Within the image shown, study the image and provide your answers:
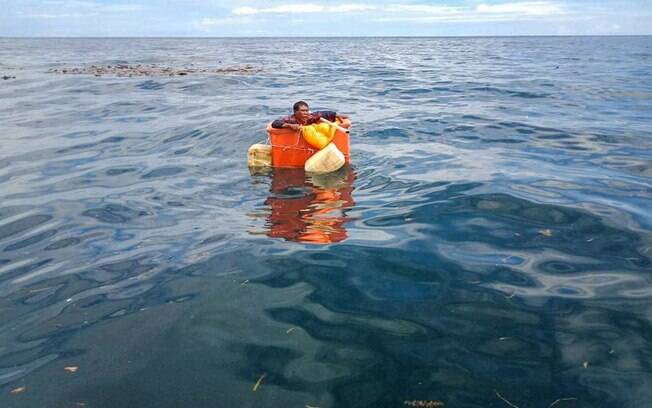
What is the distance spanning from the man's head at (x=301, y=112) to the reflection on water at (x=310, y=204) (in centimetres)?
104

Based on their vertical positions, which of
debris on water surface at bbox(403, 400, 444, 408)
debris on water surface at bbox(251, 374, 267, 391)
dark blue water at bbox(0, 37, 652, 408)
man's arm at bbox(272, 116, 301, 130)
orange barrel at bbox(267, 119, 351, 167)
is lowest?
debris on water surface at bbox(403, 400, 444, 408)

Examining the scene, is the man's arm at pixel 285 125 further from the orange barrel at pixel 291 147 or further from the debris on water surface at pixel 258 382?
the debris on water surface at pixel 258 382

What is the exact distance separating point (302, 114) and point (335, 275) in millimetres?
5060

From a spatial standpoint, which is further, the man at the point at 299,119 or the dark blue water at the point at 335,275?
the man at the point at 299,119

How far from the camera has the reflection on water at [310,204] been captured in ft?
24.3

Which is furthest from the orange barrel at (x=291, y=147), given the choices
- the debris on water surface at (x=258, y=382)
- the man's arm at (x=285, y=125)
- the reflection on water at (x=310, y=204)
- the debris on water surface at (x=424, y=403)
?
the debris on water surface at (x=424, y=403)

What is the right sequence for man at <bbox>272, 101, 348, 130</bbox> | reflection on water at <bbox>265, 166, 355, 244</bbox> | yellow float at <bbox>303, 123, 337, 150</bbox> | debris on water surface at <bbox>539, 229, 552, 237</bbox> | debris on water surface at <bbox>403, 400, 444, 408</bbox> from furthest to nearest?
man at <bbox>272, 101, 348, 130</bbox> < yellow float at <bbox>303, 123, 337, 150</bbox> < reflection on water at <bbox>265, 166, 355, 244</bbox> < debris on water surface at <bbox>539, 229, 552, 237</bbox> < debris on water surface at <bbox>403, 400, 444, 408</bbox>

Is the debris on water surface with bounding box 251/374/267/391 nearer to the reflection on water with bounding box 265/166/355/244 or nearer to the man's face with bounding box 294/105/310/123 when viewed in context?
the reflection on water with bounding box 265/166/355/244

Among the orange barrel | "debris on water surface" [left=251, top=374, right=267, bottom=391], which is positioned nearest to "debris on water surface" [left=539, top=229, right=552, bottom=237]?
the orange barrel

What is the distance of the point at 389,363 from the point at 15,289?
451 centimetres

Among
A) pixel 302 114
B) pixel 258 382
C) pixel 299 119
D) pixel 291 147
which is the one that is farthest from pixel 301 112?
pixel 258 382

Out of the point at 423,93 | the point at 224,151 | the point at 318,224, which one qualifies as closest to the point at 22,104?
the point at 224,151

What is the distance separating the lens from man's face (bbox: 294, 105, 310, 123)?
34.1 ft

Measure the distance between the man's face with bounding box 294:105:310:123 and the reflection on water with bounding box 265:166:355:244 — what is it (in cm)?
102
